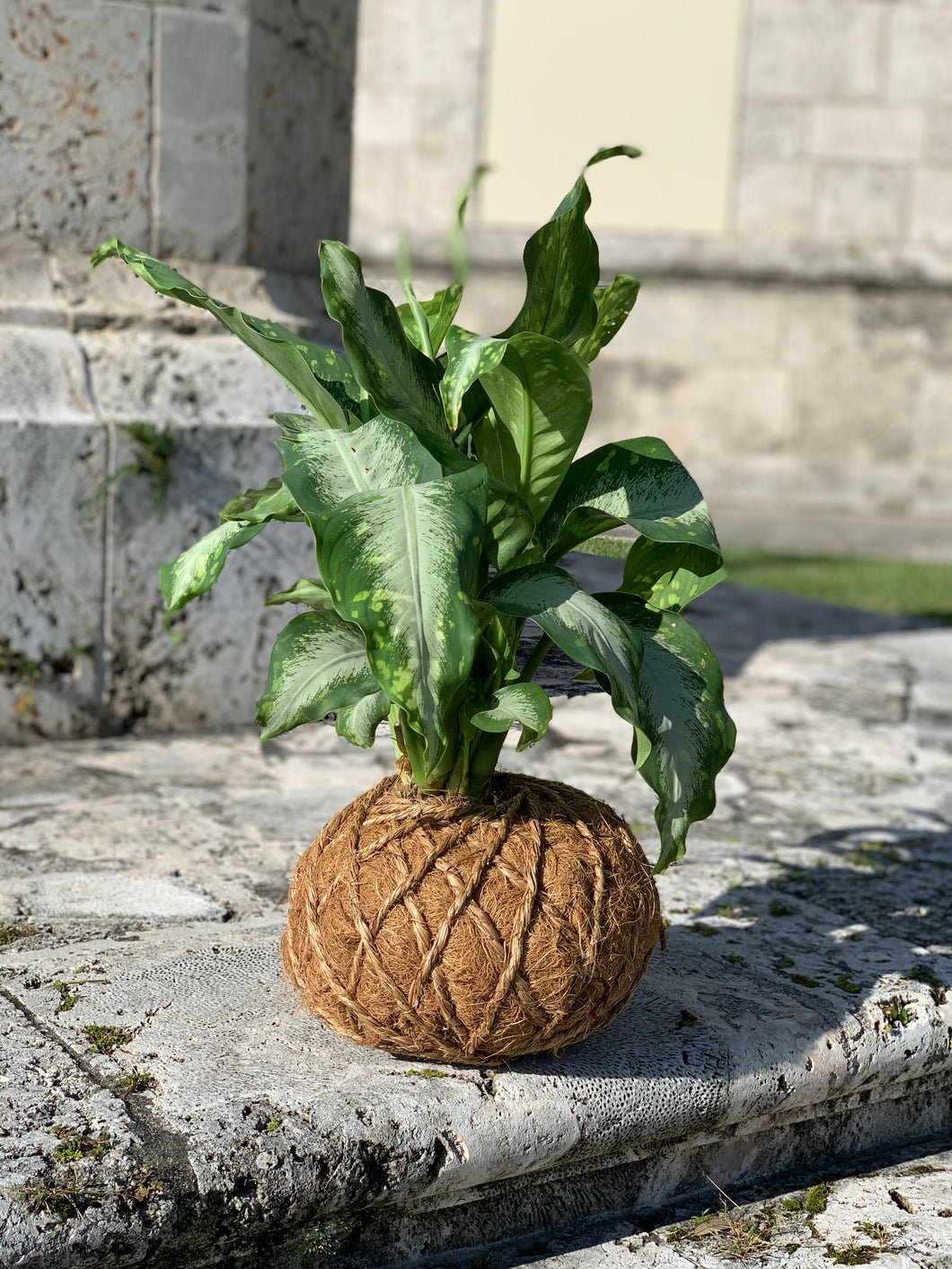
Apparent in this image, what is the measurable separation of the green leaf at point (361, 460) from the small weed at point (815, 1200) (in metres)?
1.03

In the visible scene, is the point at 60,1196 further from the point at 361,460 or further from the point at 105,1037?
the point at 361,460

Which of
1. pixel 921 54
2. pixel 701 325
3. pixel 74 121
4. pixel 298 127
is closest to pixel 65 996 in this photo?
pixel 74 121

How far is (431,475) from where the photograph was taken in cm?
144

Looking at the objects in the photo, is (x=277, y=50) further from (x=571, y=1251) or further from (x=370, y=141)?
(x=370, y=141)

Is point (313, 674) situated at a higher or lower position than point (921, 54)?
lower

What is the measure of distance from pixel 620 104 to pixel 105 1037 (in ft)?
27.1

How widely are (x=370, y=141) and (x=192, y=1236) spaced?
8.79 metres

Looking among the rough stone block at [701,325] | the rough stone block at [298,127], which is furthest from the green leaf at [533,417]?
the rough stone block at [701,325]

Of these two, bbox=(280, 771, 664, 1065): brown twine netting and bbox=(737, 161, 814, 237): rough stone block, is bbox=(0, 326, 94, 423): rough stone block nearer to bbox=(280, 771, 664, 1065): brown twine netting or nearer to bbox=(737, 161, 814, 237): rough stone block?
bbox=(280, 771, 664, 1065): brown twine netting

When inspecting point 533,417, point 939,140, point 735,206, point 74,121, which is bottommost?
point 533,417

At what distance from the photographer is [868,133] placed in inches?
345

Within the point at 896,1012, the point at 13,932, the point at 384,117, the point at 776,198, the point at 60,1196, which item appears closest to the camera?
the point at 60,1196

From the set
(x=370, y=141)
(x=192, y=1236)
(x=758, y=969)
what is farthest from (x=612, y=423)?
(x=192, y=1236)

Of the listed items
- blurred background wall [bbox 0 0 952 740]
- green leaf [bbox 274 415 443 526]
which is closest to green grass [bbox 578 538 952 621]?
blurred background wall [bbox 0 0 952 740]
